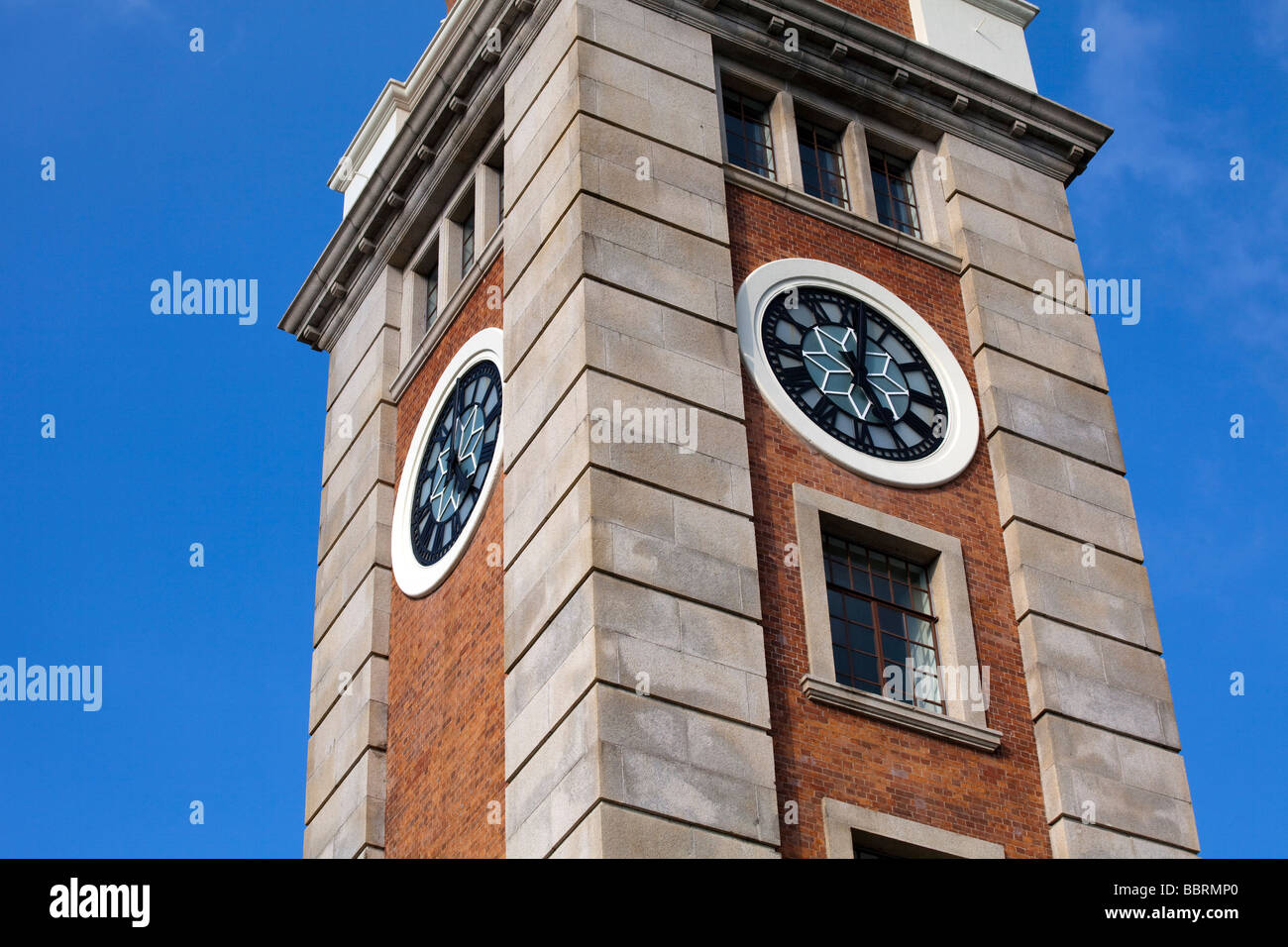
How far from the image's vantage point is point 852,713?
2547cm

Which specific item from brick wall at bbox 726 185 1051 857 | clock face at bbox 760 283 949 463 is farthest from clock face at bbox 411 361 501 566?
clock face at bbox 760 283 949 463

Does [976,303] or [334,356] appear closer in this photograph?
[976,303]

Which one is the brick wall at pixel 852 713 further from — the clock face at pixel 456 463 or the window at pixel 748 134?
the clock face at pixel 456 463

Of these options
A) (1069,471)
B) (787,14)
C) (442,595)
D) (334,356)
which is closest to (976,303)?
(1069,471)

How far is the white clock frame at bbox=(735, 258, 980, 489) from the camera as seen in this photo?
91.1 feet

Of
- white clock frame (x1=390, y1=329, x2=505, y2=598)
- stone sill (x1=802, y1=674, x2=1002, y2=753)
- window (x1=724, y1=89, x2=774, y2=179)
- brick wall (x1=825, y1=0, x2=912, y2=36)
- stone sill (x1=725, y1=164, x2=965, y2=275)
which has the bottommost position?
stone sill (x1=802, y1=674, x2=1002, y2=753)

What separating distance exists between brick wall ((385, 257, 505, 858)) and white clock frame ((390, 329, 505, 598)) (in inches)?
5.8

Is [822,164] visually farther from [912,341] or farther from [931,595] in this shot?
[931,595]

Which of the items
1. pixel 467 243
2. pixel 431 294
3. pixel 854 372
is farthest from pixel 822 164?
pixel 431 294

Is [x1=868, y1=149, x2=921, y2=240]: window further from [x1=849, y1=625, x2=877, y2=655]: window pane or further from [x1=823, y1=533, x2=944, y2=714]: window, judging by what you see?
[x1=849, y1=625, x2=877, y2=655]: window pane

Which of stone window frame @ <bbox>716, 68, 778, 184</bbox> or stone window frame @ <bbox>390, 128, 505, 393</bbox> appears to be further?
stone window frame @ <bbox>390, 128, 505, 393</bbox>

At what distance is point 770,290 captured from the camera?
95.0ft
